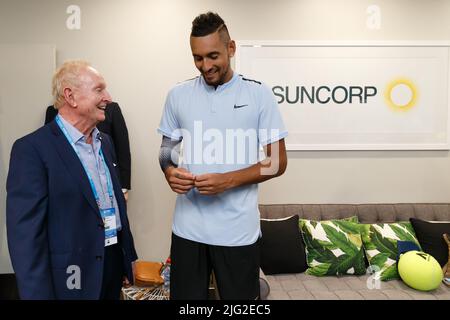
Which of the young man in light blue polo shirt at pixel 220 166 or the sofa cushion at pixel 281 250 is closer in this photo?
the young man in light blue polo shirt at pixel 220 166

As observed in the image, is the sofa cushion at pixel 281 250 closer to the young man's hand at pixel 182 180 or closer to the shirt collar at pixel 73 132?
the young man's hand at pixel 182 180

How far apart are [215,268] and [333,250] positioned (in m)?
1.36

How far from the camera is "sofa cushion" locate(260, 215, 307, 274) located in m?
2.68

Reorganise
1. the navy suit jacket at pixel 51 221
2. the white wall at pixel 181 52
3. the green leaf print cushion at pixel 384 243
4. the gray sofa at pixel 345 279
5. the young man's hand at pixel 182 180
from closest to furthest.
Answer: the navy suit jacket at pixel 51 221 < the young man's hand at pixel 182 180 < the gray sofa at pixel 345 279 < the green leaf print cushion at pixel 384 243 < the white wall at pixel 181 52

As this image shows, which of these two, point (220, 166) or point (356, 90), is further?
point (356, 90)

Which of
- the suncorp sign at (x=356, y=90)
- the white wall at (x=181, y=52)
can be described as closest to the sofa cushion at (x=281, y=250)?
the white wall at (x=181, y=52)

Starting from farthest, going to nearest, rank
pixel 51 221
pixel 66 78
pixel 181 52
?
pixel 181 52 < pixel 66 78 < pixel 51 221

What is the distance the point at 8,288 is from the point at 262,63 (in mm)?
2541

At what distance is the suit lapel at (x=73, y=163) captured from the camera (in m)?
1.46

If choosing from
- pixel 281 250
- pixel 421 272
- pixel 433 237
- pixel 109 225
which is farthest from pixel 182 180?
pixel 433 237

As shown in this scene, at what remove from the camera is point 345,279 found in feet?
8.71

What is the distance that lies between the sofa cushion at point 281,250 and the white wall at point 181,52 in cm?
57

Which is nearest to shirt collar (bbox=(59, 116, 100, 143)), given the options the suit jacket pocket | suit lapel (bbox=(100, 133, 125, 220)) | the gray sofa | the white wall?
suit lapel (bbox=(100, 133, 125, 220))

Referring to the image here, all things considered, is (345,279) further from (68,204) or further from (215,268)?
(68,204)
